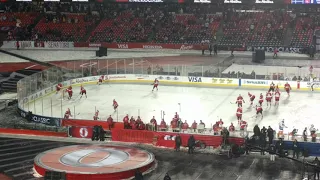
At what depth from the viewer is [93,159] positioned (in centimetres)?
2591

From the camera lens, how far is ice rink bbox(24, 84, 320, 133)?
111ft

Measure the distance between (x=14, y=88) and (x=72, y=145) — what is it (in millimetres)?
17607

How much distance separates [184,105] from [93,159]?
12325 millimetres

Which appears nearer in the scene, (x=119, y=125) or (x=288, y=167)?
(x=288, y=167)

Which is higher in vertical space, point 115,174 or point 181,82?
point 181,82

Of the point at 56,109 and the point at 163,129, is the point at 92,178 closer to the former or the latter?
the point at 163,129

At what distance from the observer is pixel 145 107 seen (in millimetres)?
36938

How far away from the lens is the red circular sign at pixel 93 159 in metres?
24.4

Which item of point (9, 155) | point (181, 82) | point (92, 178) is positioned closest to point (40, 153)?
point (9, 155)

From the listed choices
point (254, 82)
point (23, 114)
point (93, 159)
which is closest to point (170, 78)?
point (254, 82)

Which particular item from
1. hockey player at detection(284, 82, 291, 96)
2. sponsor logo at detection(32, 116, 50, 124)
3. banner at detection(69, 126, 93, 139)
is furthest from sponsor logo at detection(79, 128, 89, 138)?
hockey player at detection(284, 82, 291, 96)

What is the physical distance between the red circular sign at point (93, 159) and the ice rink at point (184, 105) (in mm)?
6549

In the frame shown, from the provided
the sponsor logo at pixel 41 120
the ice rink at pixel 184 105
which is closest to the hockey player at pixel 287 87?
the ice rink at pixel 184 105

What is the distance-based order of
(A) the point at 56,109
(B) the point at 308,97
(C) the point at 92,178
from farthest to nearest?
(B) the point at 308,97
(A) the point at 56,109
(C) the point at 92,178
